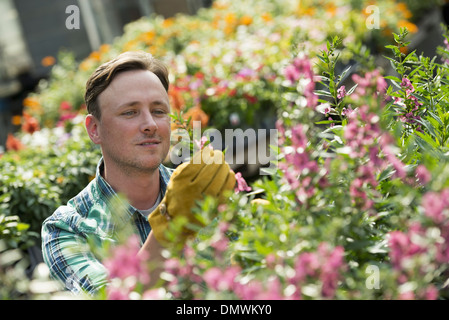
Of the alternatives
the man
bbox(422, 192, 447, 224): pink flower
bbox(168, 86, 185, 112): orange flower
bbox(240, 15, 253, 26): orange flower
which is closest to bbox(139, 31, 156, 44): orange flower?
bbox(240, 15, 253, 26): orange flower

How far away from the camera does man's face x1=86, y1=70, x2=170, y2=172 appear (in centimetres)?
206

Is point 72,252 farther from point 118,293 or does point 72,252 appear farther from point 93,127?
point 118,293

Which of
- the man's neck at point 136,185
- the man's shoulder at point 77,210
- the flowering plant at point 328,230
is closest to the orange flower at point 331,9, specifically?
the man's neck at point 136,185

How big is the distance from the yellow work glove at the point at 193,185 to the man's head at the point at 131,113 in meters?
0.66

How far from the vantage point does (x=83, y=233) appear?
1969 mm

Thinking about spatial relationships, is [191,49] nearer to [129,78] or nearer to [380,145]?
[129,78]

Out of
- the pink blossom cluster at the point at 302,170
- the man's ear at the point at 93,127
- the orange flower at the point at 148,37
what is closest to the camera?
the pink blossom cluster at the point at 302,170

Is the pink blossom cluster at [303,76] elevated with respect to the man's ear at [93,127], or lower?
elevated

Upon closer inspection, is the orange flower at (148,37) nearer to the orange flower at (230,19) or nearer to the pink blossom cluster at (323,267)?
the orange flower at (230,19)

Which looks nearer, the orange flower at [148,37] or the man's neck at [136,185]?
the man's neck at [136,185]

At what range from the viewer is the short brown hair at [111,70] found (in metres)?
2.16

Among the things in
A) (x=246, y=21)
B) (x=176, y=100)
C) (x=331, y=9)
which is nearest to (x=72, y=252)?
(x=176, y=100)

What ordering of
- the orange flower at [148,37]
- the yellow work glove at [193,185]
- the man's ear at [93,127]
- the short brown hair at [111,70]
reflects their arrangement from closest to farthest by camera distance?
the yellow work glove at [193,185], the short brown hair at [111,70], the man's ear at [93,127], the orange flower at [148,37]

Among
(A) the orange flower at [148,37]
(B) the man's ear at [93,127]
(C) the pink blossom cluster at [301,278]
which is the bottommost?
(A) the orange flower at [148,37]
